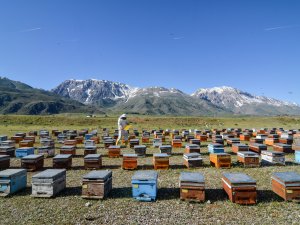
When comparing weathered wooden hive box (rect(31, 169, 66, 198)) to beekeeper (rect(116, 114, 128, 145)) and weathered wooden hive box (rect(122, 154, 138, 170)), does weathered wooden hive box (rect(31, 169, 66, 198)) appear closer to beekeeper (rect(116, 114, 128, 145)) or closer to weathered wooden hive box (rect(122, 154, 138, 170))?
weathered wooden hive box (rect(122, 154, 138, 170))

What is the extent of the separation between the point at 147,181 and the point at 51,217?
14.4 feet

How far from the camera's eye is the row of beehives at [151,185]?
12078 mm

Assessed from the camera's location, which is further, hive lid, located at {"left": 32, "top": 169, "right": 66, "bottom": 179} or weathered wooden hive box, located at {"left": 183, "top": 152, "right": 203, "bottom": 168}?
weathered wooden hive box, located at {"left": 183, "top": 152, "right": 203, "bottom": 168}

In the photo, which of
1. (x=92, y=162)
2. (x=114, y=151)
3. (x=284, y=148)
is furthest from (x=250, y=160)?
(x=114, y=151)

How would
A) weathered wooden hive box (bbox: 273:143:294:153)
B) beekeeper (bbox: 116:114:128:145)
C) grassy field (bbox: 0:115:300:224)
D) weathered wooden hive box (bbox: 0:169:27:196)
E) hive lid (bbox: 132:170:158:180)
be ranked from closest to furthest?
grassy field (bbox: 0:115:300:224) < hive lid (bbox: 132:170:158:180) < weathered wooden hive box (bbox: 0:169:27:196) < weathered wooden hive box (bbox: 273:143:294:153) < beekeeper (bbox: 116:114:128:145)

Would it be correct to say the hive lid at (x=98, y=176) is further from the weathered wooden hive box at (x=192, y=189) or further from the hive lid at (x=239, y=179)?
the hive lid at (x=239, y=179)

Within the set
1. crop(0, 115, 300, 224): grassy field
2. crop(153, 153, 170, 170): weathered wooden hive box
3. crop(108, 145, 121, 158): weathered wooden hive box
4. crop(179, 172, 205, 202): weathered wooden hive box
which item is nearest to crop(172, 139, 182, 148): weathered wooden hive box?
crop(108, 145, 121, 158): weathered wooden hive box

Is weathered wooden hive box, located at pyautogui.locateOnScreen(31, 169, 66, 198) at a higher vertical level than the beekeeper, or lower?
lower

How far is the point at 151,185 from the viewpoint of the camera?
1273 centimetres

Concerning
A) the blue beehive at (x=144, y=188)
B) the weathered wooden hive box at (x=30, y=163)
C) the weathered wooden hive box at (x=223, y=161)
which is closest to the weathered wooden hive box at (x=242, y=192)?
the blue beehive at (x=144, y=188)

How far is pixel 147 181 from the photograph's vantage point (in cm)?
1263

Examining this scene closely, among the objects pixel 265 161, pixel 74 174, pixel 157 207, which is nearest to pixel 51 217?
pixel 157 207

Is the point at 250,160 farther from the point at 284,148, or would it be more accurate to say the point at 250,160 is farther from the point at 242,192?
the point at 242,192

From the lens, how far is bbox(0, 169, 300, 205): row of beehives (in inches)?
476
